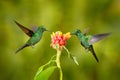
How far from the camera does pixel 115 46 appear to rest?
5.92ft

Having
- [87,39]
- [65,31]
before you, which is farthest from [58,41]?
[65,31]

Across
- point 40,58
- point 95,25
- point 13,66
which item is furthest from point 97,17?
point 13,66

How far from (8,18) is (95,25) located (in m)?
0.41

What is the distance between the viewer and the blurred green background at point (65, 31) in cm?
177

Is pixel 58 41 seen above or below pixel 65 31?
below

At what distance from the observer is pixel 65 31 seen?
1.76 m

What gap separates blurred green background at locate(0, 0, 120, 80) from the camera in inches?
69.8

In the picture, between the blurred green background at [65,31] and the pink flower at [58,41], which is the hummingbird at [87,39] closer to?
the pink flower at [58,41]

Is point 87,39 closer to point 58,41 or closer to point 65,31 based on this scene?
point 58,41

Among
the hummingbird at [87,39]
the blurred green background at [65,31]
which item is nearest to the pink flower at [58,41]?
the hummingbird at [87,39]

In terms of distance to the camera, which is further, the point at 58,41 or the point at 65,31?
the point at 65,31

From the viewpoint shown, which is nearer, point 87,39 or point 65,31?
point 87,39

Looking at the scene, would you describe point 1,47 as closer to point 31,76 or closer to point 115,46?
point 31,76

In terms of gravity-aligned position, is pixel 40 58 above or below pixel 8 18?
below
